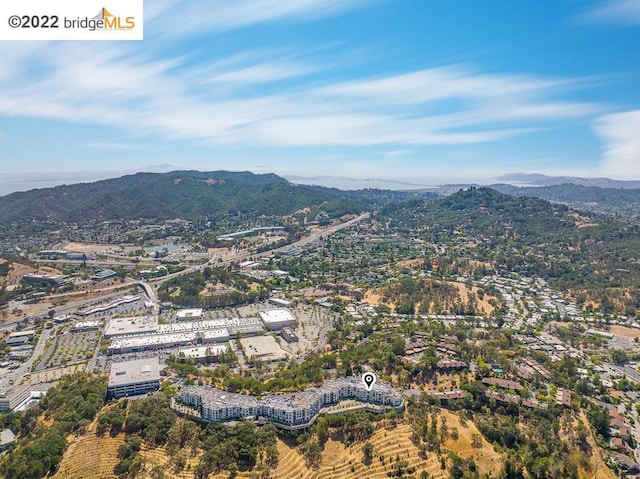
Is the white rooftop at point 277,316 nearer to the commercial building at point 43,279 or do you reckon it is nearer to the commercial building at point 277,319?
the commercial building at point 277,319

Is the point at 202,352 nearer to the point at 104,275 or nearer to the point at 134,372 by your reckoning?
the point at 134,372

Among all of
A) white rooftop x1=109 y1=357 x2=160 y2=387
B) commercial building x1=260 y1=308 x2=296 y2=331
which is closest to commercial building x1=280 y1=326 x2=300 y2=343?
commercial building x1=260 y1=308 x2=296 y2=331

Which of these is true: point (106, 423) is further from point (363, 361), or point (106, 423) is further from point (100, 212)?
point (100, 212)

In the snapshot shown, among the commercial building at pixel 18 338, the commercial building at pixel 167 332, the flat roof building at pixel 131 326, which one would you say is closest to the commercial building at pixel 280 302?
the commercial building at pixel 167 332

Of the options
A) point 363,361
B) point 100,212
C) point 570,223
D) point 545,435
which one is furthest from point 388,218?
point 545,435

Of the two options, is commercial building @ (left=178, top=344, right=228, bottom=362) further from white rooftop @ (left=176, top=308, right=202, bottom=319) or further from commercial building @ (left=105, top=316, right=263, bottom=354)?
white rooftop @ (left=176, top=308, right=202, bottom=319)

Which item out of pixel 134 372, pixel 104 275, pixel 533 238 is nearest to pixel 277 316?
pixel 134 372
